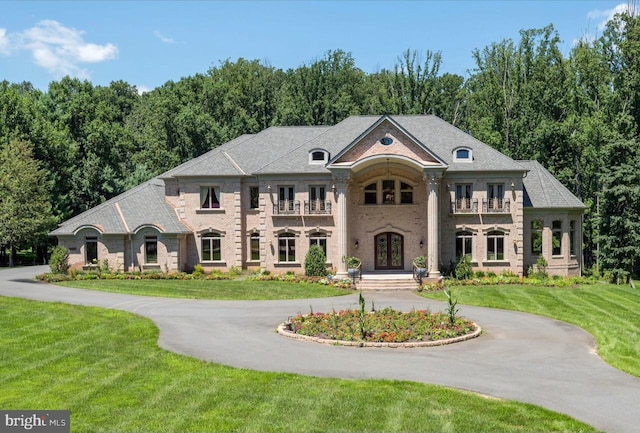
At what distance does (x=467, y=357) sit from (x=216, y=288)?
18487mm

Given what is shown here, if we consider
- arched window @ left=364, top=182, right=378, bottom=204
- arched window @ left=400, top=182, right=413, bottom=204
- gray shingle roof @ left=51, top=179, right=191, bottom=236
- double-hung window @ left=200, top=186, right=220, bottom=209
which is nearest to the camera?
gray shingle roof @ left=51, top=179, right=191, bottom=236

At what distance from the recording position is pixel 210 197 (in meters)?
40.4

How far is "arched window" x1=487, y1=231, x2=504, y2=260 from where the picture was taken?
126 ft

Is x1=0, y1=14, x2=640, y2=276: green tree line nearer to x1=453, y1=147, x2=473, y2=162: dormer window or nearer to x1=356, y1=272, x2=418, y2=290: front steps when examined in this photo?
x1=453, y1=147, x2=473, y2=162: dormer window

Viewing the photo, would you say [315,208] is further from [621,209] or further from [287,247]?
[621,209]

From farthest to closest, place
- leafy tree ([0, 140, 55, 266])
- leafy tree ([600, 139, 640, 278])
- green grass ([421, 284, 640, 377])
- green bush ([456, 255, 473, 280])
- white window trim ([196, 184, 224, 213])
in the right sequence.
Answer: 1. leafy tree ([0, 140, 55, 266])
2. white window trim ([196, 184, 224, 213])
3. leafy tree ([600, 139, 640, 278])
4. green bush ([456, 255, 473, 280])
5. green grass ([421, 284, 640, 377])

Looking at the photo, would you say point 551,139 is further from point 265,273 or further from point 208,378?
point 208,378

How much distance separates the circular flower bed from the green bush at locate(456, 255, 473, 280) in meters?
14.9

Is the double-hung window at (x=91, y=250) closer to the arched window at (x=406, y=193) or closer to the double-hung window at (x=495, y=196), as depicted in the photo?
the arched window at (x=406, y=193)

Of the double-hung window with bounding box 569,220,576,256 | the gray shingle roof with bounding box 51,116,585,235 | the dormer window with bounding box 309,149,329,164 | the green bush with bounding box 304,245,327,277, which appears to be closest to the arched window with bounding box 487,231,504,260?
the gray shingle roof with bounding box 51,116,585,235

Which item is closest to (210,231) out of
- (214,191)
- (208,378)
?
(214,191)

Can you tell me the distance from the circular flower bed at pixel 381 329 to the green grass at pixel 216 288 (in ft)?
28.0

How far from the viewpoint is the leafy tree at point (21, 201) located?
45438 mm

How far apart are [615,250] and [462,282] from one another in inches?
466
